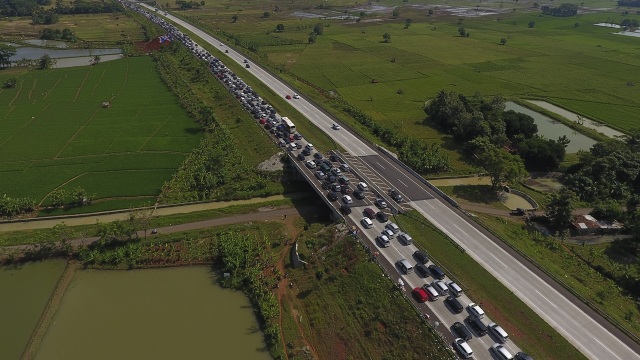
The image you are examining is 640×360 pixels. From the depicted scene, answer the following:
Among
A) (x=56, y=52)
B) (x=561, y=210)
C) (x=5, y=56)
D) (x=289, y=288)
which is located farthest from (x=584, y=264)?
(x=56, y=52)

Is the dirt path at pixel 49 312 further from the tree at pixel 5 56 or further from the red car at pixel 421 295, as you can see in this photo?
the tree at pixel 5 56

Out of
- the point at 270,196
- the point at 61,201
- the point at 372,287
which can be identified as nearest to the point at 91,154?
the point at 61,201

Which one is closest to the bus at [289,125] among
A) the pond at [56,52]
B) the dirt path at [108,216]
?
the dirt path at [108,216]

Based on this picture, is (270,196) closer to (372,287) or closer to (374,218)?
(374,218)

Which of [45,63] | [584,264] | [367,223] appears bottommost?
[584,264]

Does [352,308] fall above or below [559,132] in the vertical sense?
below

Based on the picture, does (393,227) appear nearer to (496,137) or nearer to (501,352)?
(501,352)
